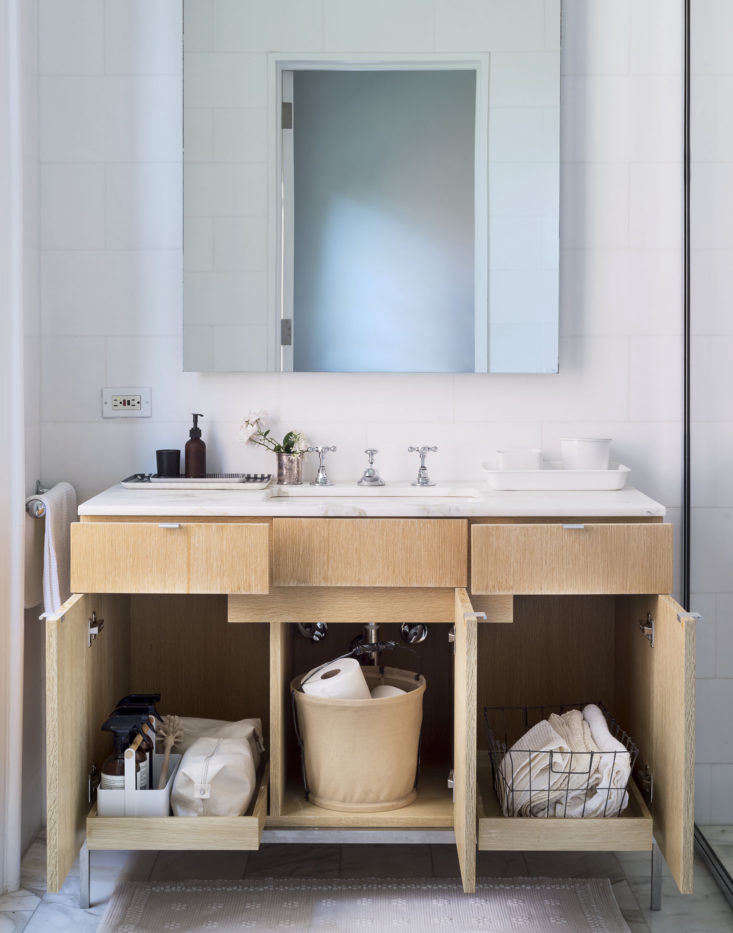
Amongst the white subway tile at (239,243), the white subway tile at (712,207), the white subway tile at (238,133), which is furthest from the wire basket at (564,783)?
the white subway tile at (238,133)

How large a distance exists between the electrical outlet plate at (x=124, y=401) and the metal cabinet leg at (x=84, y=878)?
105 cm

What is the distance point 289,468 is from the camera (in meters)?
2.29

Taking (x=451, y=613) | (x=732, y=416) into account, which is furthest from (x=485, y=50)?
(x=451, y=613)

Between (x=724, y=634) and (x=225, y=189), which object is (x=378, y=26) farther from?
(x=724, y=634)

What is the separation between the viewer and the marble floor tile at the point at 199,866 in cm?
208

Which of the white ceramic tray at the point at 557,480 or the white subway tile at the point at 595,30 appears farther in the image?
the white subway tile at the point at 595,30

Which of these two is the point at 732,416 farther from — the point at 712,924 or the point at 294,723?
the point at 294,723

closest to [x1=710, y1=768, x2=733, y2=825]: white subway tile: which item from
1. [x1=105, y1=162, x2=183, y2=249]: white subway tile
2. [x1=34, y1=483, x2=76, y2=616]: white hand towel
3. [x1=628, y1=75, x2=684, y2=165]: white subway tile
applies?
[x1=628, y1=75, x2=684, y2=165]: white subway tile

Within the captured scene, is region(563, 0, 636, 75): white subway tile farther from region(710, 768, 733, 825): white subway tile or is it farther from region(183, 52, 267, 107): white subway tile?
region(710, 768, 733, 825): white subway tile

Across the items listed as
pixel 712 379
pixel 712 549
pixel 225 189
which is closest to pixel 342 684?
pixel 712 549

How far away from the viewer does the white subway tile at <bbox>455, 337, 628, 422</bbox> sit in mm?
2359

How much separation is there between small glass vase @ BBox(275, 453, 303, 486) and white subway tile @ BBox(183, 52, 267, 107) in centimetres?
90

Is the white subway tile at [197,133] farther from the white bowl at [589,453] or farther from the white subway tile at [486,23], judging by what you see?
the white bowl at [589,453]

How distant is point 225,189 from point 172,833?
1538 millimetres
